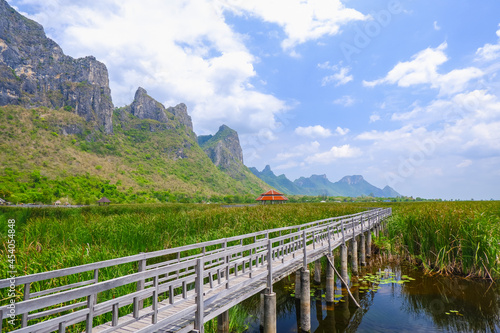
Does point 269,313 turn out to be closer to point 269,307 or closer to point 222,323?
point 269,307

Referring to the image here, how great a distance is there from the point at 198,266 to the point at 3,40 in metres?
188

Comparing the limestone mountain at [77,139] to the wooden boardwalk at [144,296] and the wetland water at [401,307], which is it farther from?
the wooden boardwalk at [144,296]

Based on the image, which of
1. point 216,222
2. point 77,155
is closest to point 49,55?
point 77,155

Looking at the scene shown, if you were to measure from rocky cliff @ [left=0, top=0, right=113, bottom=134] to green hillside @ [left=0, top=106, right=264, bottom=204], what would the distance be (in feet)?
29.9

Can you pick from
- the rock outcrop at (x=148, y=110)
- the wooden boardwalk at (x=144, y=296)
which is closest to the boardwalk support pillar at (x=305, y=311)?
the wooden boardwalk at (x=144, y=296)

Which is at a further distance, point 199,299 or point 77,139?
point 77,139

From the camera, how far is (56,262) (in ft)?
24.3

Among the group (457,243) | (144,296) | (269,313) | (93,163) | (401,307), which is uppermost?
(93,163)

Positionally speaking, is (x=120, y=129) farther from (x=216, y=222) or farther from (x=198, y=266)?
(x=198, y=266)

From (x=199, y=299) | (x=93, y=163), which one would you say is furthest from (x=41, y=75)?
(x=199, y=299)

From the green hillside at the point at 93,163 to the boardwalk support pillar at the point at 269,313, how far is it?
6851cm

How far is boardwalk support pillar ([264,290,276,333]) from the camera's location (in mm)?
7164

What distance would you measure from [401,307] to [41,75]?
579 ft

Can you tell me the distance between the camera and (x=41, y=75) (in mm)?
138000
